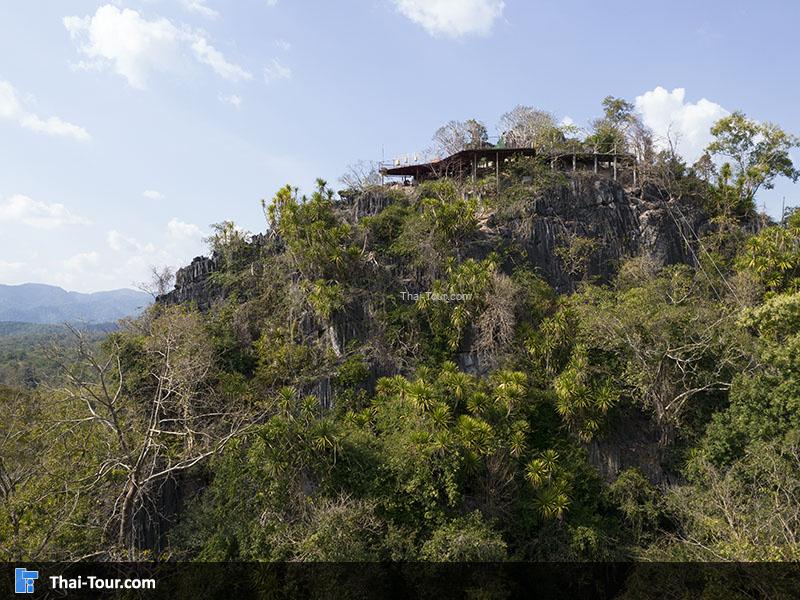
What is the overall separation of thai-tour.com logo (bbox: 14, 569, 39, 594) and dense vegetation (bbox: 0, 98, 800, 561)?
28 cm

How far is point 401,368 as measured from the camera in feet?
62.6

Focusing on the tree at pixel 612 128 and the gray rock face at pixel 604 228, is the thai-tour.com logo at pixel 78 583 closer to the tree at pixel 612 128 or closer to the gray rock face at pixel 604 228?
the gray rock face at pixel 604 228

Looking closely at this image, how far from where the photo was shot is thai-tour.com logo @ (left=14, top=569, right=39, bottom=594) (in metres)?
9.54

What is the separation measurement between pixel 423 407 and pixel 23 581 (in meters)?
10.0

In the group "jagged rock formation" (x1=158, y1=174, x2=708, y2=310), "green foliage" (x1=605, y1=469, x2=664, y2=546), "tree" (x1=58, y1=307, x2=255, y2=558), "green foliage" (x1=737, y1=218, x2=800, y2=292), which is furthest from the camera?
"jagged rock formation" (x1=158, y1=174, x2=708, y2=310)

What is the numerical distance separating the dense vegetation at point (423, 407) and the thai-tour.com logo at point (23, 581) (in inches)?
11.1

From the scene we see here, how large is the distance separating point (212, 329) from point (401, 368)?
8518 mm

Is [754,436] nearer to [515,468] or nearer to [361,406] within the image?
[515,468]

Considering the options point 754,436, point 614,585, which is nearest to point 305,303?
point 614,585

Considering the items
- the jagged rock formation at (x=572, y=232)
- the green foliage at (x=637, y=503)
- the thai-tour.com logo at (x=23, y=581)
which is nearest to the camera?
the thai-tour.com logo at (x=23, y=581)

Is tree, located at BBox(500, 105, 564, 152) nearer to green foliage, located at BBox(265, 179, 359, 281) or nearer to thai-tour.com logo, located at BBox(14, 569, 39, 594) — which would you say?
green foliage, located at BBox(265, 179, 359, 281)

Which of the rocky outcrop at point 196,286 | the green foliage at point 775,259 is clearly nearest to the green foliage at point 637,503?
the green foliage at point 775,259

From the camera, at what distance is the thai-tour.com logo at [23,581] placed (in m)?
9.54

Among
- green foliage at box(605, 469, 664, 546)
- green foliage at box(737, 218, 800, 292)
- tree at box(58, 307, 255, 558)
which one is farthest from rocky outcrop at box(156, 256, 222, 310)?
green foliage at box(737, 218, 800, 292)
